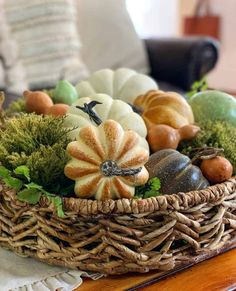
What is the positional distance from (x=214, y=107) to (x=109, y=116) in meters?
0.23

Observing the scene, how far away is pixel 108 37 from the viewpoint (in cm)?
253

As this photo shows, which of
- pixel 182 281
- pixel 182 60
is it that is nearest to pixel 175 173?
pixel 182 281

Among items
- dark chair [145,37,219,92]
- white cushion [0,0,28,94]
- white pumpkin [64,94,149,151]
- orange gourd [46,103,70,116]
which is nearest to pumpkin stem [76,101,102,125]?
white pumpkin [64,94,149,151]

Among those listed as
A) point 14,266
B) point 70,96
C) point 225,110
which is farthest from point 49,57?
point 14,266

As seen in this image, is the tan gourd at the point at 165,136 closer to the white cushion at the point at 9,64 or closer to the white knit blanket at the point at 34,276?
the white knit blanket at the point at 34,276

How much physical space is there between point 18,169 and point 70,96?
1.19 ft

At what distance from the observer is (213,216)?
71 cm

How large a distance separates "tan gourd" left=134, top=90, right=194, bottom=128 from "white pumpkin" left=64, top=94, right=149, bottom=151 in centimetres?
6

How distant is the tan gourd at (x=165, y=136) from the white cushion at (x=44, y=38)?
4.97 feet

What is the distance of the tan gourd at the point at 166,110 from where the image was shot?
2.86ft

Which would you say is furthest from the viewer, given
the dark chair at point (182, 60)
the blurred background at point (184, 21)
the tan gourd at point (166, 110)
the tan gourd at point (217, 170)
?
the blurred background at point (184, 21)

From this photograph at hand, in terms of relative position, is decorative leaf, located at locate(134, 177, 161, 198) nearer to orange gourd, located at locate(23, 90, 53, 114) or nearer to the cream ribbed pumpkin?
the cream ribbed pumpkin

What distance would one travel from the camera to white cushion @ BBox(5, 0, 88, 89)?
2.25 m

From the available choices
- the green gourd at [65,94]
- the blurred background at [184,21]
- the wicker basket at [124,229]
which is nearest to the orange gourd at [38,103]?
the green gourd at [65,94]
